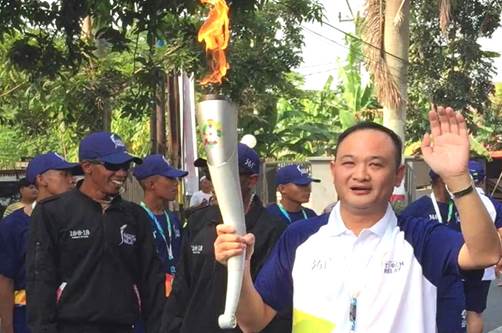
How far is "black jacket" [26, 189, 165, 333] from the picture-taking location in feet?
12.1

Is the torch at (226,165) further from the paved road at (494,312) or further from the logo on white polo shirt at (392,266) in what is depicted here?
the paved road at (494,312)

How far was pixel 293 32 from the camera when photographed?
14688 millimetres

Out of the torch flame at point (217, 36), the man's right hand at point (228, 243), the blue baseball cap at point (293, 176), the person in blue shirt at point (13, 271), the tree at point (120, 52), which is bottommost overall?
the person in blue shirt at point (13, 271)

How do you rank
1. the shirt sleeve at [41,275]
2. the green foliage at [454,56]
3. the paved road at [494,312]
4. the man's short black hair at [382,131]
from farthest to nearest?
the green foliage at [454,56]
the paved road at [494,312]
the shirt sleeve at [41,275]
the man's short black hair at [382,131]

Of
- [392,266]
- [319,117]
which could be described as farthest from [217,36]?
[319,117]

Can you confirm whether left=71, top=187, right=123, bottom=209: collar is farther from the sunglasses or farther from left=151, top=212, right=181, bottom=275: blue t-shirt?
left=151, top=212, right=181, bottom=275: blue t-shirt

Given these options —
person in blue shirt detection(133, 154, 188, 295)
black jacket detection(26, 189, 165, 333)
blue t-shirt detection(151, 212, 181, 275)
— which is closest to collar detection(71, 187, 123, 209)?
black jacket detection(26, 189, 165, 333)

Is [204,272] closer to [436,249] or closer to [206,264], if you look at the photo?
[206,264]

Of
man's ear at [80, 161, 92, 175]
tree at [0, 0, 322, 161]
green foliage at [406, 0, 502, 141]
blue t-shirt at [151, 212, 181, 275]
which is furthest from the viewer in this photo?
green foliage at [406, 0, 502, 141]

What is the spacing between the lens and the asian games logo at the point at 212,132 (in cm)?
217

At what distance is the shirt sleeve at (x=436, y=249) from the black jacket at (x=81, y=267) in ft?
5.91

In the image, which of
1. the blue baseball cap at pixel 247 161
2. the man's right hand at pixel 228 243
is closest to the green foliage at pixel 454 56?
the blue baseball cap at pixel 247 161

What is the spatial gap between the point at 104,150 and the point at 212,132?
6.31ft

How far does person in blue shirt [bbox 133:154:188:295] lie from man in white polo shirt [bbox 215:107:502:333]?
8.67 ft
